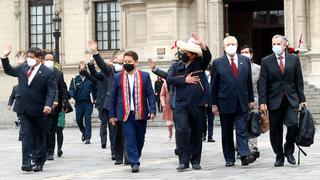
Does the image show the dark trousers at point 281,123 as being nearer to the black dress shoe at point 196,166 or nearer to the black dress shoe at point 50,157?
the black dress shoe at point 196,166

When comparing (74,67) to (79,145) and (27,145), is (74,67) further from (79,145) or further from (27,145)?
(27,145)

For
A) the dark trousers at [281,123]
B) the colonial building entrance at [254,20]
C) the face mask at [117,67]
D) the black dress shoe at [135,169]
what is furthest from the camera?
the colonial building entrance at [254,20]

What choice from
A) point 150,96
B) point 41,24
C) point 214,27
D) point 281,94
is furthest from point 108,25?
point 281,94

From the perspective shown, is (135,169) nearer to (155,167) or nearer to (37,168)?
(155,167)

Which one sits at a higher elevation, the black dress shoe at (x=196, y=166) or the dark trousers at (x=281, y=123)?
the dark trousers at (x=281, y=123)

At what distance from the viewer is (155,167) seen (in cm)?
1361

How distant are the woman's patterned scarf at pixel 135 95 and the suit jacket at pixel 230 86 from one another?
1.18m

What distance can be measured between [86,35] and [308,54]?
10692 millimetres

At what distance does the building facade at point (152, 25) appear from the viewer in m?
32.0

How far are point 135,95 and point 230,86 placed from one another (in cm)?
154

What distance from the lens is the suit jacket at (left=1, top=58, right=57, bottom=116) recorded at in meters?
13.5

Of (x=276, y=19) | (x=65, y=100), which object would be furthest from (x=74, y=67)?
(x=65, y=100)

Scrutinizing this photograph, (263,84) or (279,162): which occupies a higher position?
(263,84)

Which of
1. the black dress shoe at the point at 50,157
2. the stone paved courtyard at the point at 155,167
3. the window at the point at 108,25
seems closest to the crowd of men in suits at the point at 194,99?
the stone paved courtyard at the point at 155,167
